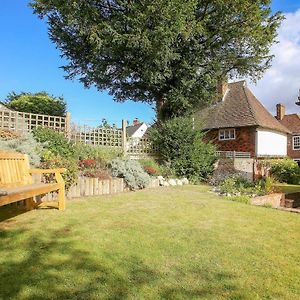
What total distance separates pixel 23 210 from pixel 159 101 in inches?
542

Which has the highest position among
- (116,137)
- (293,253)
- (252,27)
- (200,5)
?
(200,5)

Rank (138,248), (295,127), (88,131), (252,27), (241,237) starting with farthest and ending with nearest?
(295,127), (252,27), (88,131), (241,237), (138,248)

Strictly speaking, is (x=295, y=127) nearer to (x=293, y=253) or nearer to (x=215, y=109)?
(x=215, y=109)

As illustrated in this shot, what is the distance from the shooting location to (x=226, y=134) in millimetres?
29422

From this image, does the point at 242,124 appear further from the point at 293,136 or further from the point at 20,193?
the point at 20,193

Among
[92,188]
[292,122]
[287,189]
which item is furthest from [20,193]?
[292,122]

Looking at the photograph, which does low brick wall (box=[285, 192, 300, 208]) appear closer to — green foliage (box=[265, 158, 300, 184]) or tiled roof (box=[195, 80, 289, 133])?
green foliage (box=[265, 158, 300, 184])

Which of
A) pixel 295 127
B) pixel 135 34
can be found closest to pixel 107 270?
pixel 135 34

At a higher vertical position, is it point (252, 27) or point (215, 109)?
point (252, 27)

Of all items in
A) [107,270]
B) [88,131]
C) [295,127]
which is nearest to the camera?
[107,270]

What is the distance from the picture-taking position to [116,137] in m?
15.0

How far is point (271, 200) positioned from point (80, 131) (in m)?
8.42

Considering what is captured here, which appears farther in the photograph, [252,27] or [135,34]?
[252,27]

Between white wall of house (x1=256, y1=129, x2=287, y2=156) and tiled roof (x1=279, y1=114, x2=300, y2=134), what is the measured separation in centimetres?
374
